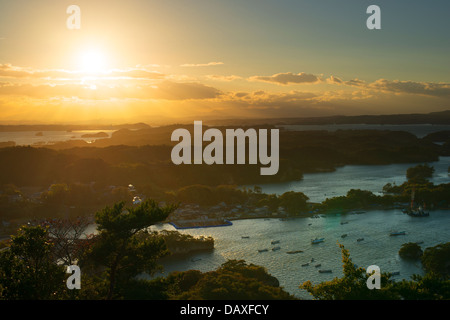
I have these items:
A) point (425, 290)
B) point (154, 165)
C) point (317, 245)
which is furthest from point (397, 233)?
point (154, 165)

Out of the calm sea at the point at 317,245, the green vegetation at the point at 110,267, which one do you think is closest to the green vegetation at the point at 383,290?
the green vegetation at the point at 110,267

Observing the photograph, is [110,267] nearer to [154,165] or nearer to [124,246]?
[124,246]

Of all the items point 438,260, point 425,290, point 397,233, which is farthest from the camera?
point 397,233

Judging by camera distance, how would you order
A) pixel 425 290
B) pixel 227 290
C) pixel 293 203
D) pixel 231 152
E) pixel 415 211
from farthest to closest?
pixel 231 152 → pixel 293 203 → pixel 415 211 → pixel 227 290 → pixel 425 290

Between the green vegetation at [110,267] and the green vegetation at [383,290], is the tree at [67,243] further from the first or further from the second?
the green vegetation at [383,290]

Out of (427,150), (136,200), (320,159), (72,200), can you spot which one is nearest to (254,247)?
(136,200)

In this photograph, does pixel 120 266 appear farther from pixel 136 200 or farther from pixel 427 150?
pixel 427 150

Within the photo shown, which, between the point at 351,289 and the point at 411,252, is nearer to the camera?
the point at 351,289

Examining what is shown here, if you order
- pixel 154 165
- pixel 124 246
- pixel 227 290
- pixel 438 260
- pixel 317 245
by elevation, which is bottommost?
pixel 317 245

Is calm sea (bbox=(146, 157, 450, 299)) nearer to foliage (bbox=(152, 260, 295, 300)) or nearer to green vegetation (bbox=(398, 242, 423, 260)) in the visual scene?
green vegetation (bbox=(398, 242, 423, 260))
